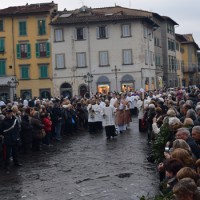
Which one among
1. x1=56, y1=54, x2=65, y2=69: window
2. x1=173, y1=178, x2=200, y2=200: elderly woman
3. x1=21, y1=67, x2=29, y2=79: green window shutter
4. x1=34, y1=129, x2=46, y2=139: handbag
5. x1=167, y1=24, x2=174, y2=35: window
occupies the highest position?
x1=167, y1=24, x2=174, y2=35: window

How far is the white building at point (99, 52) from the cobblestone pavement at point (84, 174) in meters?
33.6

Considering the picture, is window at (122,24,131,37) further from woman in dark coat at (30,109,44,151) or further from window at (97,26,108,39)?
woman in dark coat at (30,109,44,151)

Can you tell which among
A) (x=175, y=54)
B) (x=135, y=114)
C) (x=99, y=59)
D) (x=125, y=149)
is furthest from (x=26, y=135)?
(x=175, y=54)

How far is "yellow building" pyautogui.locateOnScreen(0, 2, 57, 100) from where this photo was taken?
5356cm

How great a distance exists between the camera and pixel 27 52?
53.6 meters

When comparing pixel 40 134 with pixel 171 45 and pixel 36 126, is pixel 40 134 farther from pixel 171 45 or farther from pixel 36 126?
pixel 171 45

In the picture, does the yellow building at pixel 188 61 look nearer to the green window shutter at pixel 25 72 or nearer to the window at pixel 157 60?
the window at pixel 157 60

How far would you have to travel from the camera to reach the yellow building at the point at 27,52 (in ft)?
176

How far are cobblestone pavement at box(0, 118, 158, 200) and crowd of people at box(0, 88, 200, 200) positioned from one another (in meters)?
0.66

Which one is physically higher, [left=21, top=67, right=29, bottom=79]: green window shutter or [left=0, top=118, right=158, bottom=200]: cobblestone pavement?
[left=21, top=67, right=29, bottom=79]: green window shutter

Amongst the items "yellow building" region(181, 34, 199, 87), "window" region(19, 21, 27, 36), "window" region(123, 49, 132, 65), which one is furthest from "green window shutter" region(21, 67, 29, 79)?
"yellow building" region(181, 34, 199, 87)

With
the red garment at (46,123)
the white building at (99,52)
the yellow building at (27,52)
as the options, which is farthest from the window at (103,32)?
the red garment at (46,123)

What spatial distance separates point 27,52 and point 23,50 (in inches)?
19.9

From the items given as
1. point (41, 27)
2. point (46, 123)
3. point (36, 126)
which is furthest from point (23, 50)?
point (36, 126)
